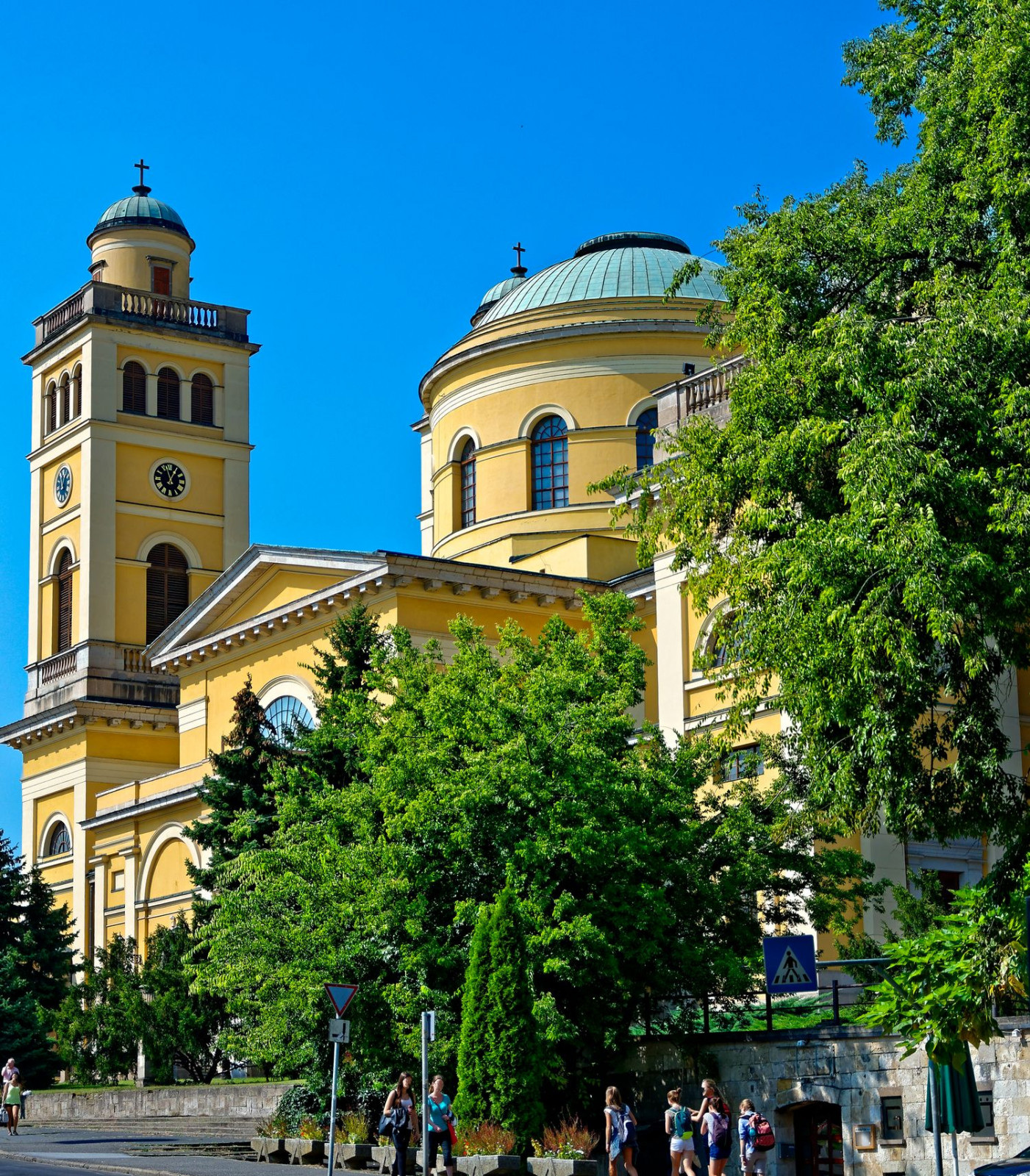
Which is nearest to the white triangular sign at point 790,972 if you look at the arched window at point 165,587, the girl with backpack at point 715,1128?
the girl with backpack at point 715,1128

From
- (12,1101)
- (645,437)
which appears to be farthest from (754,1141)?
(645,437)

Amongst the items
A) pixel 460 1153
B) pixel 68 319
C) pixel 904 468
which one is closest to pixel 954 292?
pixel 904 468

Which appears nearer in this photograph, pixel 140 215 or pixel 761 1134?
pixel 761 1134

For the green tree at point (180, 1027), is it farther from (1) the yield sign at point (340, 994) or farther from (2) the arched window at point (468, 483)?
(1) the yield sign at point (340, 994)

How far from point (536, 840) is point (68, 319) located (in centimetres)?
4141

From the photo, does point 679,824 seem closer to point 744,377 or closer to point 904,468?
point 744,377

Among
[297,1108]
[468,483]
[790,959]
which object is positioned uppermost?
[468,483]

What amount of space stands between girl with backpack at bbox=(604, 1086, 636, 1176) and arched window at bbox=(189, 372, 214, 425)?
42.6 meters

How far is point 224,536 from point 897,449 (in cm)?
4510

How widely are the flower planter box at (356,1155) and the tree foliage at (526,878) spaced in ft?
3.27

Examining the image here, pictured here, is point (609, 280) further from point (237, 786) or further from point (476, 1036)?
point (476, 1036)

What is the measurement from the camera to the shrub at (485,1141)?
22.7 metres

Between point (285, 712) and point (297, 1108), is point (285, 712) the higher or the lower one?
the higher one

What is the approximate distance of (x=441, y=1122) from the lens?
21.5 m
